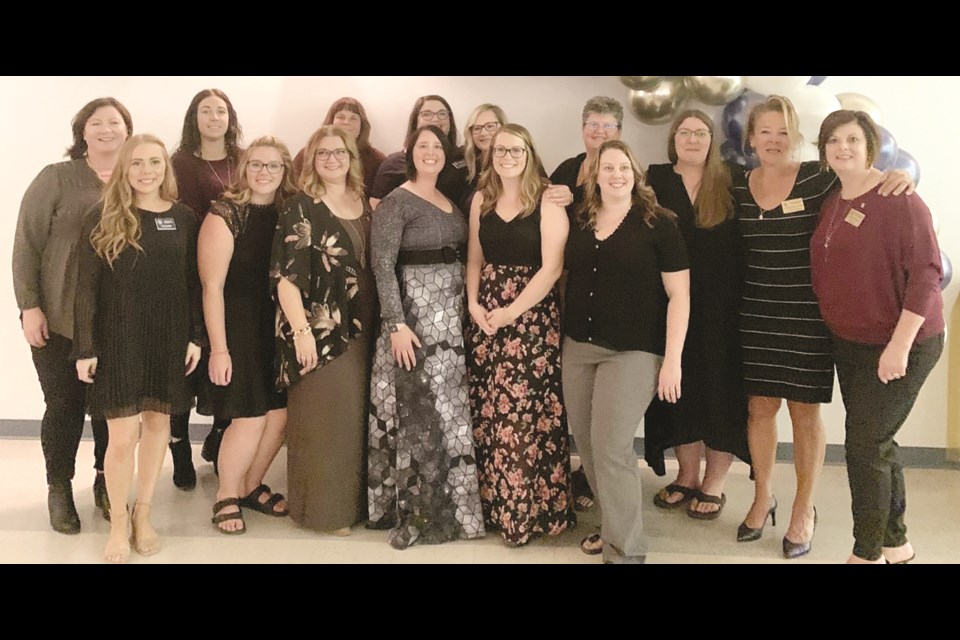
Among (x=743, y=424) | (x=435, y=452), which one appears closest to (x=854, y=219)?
(x=743, y=424)

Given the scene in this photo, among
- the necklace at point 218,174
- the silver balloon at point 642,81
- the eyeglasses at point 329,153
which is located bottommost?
the necklace at point 218,174

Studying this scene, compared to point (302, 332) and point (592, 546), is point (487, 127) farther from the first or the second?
point (592, 546)

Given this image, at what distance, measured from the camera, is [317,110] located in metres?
4.02

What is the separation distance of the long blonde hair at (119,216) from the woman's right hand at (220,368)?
1.80 ft

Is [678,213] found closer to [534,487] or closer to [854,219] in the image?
[854,219]

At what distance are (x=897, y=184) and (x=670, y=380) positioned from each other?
40.4 inches

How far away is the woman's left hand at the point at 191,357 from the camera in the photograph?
2918mm

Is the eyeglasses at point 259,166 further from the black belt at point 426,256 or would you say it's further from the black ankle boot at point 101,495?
the black ankle boot at point 101,495

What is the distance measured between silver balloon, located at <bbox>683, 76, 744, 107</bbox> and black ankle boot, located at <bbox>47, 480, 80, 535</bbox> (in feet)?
11.0

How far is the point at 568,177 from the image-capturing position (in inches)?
127

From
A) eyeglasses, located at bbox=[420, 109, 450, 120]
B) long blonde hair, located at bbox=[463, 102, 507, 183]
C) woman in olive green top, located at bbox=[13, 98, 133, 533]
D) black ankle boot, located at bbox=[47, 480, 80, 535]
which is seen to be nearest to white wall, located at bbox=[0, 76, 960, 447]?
eyeglasses, located at bbox=[420, 109, 450, 120]

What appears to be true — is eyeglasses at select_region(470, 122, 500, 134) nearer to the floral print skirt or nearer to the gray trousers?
the floral print skirt

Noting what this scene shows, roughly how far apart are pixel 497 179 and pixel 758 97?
1.35 m

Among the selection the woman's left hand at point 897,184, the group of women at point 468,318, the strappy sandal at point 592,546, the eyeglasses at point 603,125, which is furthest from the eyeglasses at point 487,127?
the strappy sandal at point 592,546
